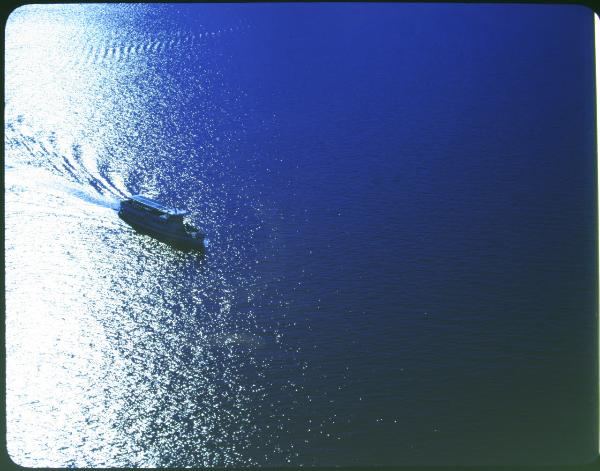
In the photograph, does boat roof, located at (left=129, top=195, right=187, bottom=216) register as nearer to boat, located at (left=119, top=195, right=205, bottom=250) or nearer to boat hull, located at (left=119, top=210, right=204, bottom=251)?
boat, located at (left=119, top=195, right=205, bottom=250)

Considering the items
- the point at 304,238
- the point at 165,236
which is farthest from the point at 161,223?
the point at 304,238

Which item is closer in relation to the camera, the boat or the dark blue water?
the dark blue water

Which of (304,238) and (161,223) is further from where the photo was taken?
(161,223)

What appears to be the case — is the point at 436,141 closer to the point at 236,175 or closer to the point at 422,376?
the point at 236,175

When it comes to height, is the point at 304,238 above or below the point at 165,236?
above

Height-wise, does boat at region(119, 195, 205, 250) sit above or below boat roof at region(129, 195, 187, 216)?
below

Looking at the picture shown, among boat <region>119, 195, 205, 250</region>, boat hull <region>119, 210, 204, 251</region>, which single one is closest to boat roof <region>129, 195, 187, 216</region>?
boat <region>119, 195, 205, 250</region>

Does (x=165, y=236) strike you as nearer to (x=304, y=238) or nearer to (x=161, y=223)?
(x=161, y=223)
